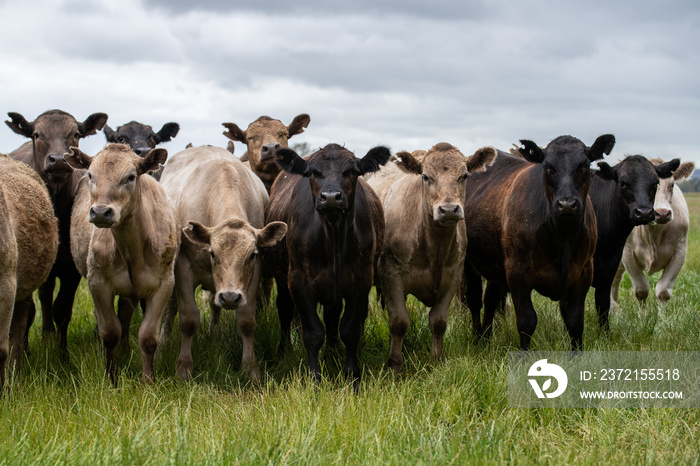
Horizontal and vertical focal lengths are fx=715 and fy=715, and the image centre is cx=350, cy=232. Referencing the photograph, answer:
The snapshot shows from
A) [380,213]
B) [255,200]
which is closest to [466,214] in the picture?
[380,213]

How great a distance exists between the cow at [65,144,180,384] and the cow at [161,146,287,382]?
0.31 m

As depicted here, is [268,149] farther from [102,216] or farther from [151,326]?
[102,216]

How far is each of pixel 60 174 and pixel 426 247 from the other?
12.4 feet

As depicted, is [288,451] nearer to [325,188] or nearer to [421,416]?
[421,416]

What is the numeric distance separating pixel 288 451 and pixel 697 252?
14.7m

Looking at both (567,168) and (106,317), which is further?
(567,168)

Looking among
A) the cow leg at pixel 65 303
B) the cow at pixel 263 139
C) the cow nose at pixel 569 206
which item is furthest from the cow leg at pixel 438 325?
the cow leg at pixel 65 303

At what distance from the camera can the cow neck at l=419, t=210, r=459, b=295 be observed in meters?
6.60

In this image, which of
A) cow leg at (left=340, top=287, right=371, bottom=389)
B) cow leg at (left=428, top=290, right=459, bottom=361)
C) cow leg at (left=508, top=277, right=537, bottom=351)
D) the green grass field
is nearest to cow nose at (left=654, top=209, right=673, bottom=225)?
the green grass field

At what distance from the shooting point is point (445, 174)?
20.8ft

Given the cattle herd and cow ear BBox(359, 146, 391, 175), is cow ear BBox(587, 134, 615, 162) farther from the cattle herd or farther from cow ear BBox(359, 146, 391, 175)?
cow ear BBox(359, 146, 391, 175)

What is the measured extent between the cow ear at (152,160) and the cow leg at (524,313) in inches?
133

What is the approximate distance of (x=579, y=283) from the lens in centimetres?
679

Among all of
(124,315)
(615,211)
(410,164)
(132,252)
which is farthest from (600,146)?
(124,315)
